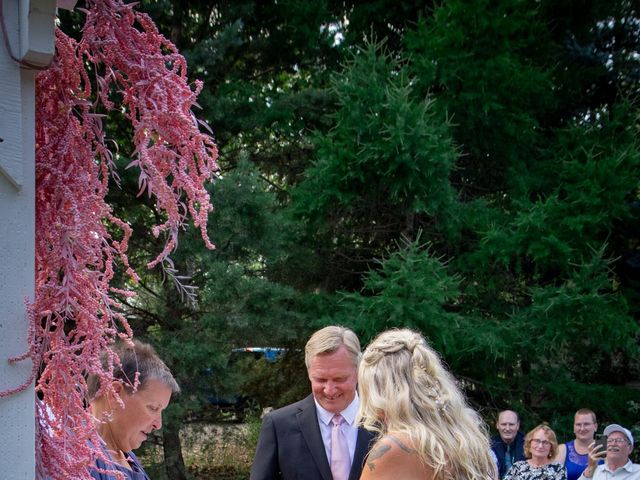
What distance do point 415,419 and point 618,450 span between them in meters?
4.47

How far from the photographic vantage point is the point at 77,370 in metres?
1.59

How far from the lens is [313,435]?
3.19m

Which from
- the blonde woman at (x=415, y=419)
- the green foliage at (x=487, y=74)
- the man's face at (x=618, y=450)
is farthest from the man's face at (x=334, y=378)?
the green foliage at (x=487, y=74)

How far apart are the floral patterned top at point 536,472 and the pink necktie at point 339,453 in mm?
3249

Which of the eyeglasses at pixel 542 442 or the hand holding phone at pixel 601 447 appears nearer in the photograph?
the eyeglasses at pixel 542 442

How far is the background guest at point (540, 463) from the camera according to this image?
590 cm

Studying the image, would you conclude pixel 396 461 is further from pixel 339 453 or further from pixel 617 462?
pixel 617 462

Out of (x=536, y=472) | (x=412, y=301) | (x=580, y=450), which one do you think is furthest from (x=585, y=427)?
(x=412, y=301)

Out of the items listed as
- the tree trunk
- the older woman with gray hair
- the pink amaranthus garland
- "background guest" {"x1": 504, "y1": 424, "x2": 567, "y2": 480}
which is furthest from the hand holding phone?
the pink amaranthus garland

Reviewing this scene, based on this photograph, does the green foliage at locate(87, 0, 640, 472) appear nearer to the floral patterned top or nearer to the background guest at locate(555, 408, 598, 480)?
the background guest at locate(555, 408, 598, 480)

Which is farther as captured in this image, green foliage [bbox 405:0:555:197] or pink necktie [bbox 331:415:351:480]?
green foliage [bbox 405:0:555:197]

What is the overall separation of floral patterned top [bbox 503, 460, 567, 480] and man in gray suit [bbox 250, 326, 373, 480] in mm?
3220

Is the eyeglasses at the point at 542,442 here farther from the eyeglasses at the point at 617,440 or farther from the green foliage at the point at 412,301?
the green foliage at the point at 412,301

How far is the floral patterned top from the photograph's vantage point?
5.88 meters
